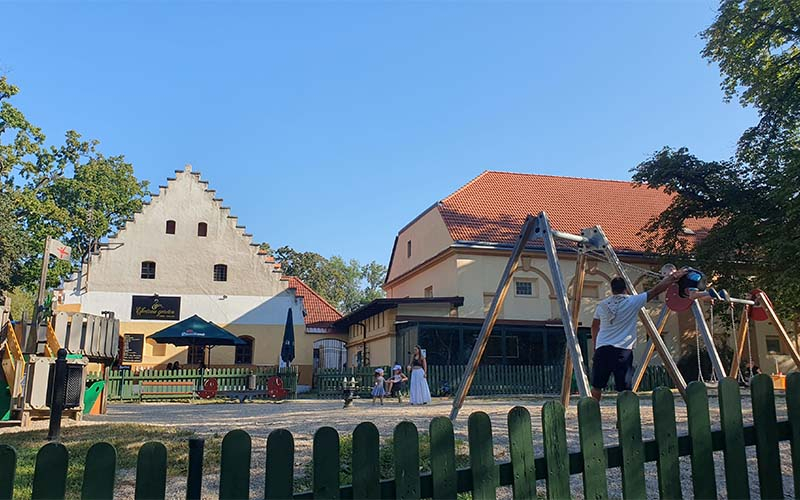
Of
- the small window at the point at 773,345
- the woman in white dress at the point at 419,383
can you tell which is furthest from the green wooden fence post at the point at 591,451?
the small window at the point at 773,345

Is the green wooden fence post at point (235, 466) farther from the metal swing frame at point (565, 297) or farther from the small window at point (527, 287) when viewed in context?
the small window at point (527, 287)

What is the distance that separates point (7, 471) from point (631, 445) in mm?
2929

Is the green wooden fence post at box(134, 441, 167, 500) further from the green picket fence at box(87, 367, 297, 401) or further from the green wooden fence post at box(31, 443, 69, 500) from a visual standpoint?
the green picket fence at box(87, 367, 297, 401)

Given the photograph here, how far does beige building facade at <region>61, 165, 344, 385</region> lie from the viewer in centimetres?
2850

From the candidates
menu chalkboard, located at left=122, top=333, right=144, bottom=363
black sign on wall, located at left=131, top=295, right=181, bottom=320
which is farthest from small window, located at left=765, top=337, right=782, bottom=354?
menu chalkboard, located at left=122, top=333, right=144, bottom=363

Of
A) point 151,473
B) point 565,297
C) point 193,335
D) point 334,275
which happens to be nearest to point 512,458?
point 151,473

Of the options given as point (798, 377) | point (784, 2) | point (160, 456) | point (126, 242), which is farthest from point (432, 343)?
point (160, 456)

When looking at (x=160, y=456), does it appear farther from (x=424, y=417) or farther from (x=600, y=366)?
(x=424, y=417)

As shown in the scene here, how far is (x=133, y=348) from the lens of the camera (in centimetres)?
2772

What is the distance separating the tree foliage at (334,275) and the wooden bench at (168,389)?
40.7m

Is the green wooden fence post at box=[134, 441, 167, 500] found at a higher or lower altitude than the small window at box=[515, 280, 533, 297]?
lower

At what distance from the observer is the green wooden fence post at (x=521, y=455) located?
10.1 ft

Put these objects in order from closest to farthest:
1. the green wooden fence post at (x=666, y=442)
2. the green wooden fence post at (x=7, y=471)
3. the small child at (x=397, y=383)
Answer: the green wooden fence post at (x=7, y=471), the green wooden fence post at (x=666, y=442), the small child at (x=397, y=383)

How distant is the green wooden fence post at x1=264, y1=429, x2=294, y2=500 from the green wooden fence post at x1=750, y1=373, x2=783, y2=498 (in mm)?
2924
